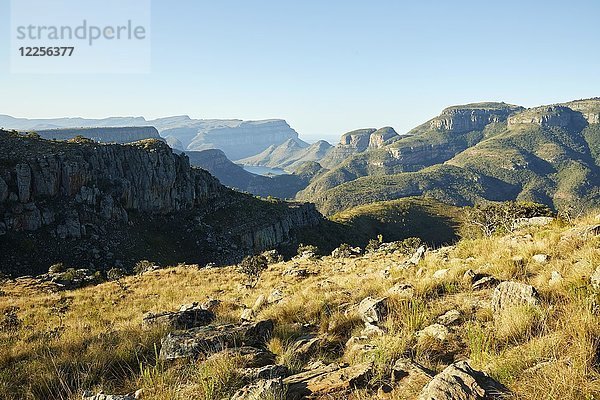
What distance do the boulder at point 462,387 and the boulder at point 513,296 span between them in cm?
217

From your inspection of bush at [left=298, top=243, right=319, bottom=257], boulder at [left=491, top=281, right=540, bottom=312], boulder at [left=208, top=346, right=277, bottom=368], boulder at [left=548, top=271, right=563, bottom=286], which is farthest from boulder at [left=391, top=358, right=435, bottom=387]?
bush at [left=298, top=243, right=319, bottom=257]

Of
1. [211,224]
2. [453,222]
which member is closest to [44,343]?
[211,224]

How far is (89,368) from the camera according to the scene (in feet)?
15.8

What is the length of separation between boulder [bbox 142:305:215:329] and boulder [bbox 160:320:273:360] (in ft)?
4.93

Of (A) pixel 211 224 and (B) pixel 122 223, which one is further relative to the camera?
(A) pixel 211 224

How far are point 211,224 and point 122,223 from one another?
50.0 ft

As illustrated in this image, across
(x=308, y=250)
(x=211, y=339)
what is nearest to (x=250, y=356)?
(x=211, y=339)

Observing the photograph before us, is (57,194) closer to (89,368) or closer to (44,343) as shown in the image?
(44,343)

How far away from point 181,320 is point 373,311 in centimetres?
415

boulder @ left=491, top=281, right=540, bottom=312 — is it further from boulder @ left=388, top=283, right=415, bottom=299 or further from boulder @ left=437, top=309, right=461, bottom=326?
boulder @ left=388, top=283, right=415, bottom=299

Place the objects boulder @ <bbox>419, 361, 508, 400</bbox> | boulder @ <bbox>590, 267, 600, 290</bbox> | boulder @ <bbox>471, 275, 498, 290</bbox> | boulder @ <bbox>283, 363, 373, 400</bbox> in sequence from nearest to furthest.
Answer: boulder @ <bbox>419, 361, 508, 400</bbox> → boulder @ <bbox>283, 363, 373, 400</bbox> → boulder @ <bbox>590, 267, 600, 290</bbox> → boulder @ <bbox>471, 275, 498, 290</bbox>

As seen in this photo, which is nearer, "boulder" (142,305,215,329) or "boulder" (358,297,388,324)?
"boulder" (358,297,388,324)

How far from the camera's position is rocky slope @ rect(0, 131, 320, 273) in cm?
3922

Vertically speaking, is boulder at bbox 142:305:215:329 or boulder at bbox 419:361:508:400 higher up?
boulder at bbox 419:361:508:400
